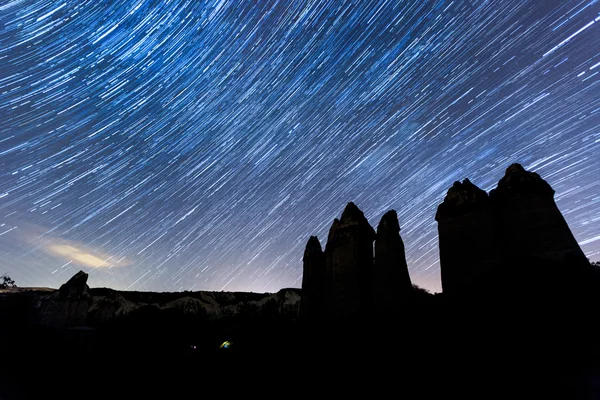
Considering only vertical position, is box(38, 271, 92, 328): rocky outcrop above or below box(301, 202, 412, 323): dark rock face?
above

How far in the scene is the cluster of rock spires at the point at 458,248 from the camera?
16844mm

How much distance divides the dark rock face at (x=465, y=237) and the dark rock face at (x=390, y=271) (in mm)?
3014

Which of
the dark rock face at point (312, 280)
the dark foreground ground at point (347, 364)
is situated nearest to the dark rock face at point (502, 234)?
the dark foreground ground at point (347, 364)

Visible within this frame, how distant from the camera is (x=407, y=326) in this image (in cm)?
1841

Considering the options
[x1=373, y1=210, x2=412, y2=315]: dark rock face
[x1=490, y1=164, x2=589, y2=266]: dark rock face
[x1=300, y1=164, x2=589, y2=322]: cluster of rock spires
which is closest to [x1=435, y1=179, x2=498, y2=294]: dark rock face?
[x1=300, y1=164, x2=589, y2=322]: cluster of rock spires

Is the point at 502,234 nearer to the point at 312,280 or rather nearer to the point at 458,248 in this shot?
the point at 458,248

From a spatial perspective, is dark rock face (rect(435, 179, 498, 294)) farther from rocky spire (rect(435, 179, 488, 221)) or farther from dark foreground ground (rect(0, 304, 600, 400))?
dark foreground ground (rect(0, 304, 600, 400))

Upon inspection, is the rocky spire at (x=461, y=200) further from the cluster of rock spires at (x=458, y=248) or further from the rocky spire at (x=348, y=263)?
the rocky spire at (x=348, y=263)

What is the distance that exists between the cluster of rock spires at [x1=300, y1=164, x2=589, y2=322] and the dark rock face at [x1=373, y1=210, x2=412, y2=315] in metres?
0.06

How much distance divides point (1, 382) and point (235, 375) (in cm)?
1150

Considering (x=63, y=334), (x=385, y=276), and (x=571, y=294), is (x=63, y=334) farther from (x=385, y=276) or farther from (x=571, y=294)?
(x=571, y=294)

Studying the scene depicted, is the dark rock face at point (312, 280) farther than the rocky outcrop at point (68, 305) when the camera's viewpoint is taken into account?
No

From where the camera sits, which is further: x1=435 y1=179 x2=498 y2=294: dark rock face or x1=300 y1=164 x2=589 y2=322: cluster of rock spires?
x1=435 y1=179 x2=498 y2=294: dark rock face

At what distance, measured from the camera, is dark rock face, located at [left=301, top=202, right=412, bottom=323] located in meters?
21.6
